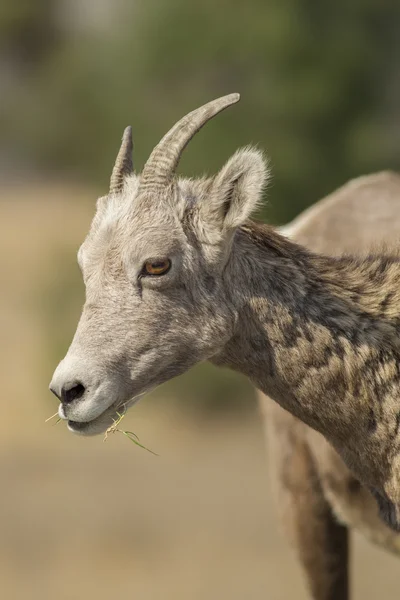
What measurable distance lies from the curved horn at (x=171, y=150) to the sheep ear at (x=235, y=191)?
0.18m

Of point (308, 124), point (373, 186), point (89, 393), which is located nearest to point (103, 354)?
point (89, 393)

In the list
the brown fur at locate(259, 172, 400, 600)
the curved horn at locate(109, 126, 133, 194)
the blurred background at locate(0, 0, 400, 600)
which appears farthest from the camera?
the blurred background at locate(0, 0, 400, 600)

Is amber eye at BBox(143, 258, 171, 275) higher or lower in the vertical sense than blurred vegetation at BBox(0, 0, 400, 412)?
higher

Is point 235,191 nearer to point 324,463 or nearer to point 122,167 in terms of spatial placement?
point 122,167

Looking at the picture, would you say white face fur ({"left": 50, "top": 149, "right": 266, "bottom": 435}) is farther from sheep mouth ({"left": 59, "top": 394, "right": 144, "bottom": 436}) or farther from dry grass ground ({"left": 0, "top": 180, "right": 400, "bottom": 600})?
dry grass ground ({"left": 0, "top": 180, "right": 400, "bottom": 600})

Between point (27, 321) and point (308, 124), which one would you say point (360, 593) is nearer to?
point (308, 124)

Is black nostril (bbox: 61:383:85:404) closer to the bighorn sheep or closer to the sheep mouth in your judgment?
the bighorn sheep

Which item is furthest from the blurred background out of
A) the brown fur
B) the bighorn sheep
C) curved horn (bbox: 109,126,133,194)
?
curved horn (bbox: 109,126,133,194)

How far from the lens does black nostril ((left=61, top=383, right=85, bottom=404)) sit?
391 cm

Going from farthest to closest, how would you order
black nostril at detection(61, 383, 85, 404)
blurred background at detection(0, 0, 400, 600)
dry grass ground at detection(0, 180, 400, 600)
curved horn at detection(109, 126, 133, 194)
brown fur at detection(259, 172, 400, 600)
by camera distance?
blurred background at detection(0, 0, 400, 600), dry grass ground at detection(0, 180, 400, 600), brown fur at detection(259, 172, 400, 600), curved horn at detection(109, 126, 133, 194), black nostril at detection(61, 383, 85, 404)

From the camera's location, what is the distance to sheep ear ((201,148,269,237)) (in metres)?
4.11

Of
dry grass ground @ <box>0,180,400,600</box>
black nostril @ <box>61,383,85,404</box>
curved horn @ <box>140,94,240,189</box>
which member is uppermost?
curved horn @ <box>140,94,240,189</box>

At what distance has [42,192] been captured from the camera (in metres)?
30.3

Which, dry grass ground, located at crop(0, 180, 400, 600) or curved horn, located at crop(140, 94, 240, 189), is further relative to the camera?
dry grass ground, located at crop(0, 180, 400, 600)
